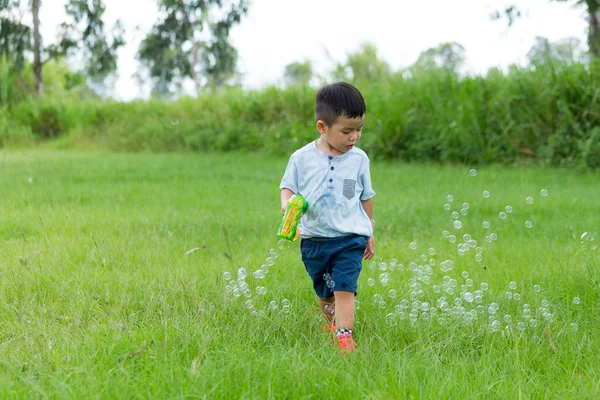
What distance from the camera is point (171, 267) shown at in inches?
167

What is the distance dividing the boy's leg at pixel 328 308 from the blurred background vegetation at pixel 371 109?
10.9 feet

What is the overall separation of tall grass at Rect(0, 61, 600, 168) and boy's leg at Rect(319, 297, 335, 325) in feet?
27.5

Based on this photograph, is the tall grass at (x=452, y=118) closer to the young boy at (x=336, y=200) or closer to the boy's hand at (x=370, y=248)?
the boy's hand at (x=370, y=248)

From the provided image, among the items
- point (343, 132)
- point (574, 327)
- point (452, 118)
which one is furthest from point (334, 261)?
point (452, 118)

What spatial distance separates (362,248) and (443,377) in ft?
2.86

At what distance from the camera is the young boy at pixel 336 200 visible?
10.5 ft

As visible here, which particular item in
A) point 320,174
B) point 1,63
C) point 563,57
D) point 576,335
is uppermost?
point 1,63

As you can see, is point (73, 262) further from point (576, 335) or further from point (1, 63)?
point (1, 63)

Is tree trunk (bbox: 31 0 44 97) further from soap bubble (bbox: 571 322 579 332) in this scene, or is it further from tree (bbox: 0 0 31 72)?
soap bubble (bbox: 571 322 579 332)

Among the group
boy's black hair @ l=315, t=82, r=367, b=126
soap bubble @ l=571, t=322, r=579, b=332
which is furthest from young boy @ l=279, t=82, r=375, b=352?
soap bubble @ l=571, t=322, r=579, b=332

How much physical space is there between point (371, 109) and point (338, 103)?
35.3 feet

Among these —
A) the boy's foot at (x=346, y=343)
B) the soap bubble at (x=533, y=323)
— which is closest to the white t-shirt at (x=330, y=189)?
the boy's foot at (x=346, y=343)

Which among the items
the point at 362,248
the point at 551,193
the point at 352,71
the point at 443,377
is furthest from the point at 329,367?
the point at 352,71

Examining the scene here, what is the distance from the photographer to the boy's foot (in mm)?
3018
